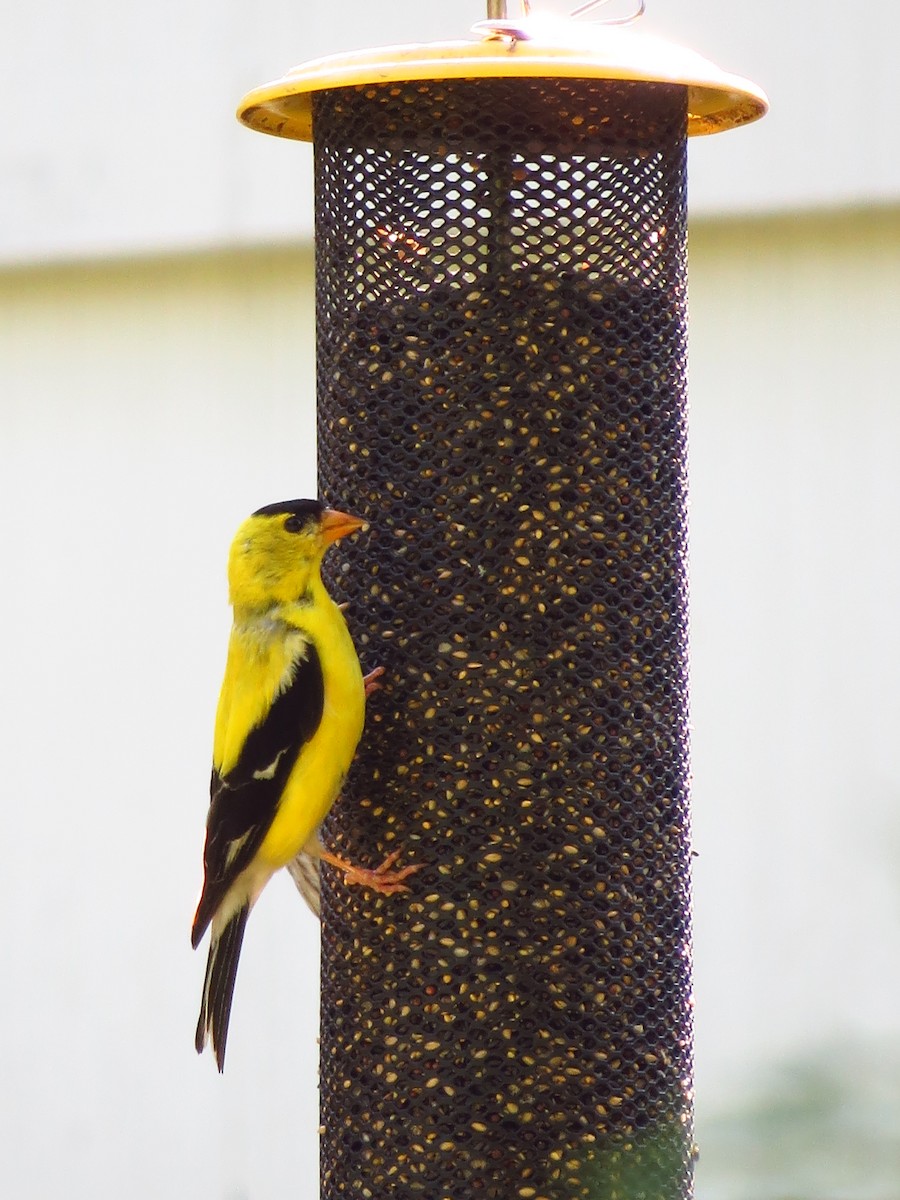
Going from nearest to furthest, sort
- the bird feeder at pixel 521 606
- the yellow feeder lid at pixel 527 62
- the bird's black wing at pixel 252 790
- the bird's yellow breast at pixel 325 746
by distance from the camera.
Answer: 1. the yellow feeder lid at pixel 527 62
2. the bird feeder at pixel 521 606
3. the bird's yellow breast at pixel 325 746
4. the bird's black wing at pixel 252 790

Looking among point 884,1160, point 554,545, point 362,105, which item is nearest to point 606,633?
point 554,545

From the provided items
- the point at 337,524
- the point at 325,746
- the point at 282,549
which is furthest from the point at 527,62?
the point at 325,746

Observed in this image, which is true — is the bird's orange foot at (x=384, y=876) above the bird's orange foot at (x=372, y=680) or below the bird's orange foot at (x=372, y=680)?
below

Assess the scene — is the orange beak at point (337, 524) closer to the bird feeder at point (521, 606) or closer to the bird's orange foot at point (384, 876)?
the bird feeder at point (521, 606)

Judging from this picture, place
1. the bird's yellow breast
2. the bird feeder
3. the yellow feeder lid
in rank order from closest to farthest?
1. the yellow feeder lid
2. the bird feeder
3. the bird's yellow breast

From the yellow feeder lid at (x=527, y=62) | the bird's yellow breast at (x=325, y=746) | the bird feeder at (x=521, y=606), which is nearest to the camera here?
the yellow feeder lid at (x=527, y=62)

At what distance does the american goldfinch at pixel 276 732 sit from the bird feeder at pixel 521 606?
94 millimetres

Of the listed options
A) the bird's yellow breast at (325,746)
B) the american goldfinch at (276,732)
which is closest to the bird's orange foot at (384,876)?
the american goldfinch at (276,732)

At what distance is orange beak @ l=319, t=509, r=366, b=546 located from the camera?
8.05ft

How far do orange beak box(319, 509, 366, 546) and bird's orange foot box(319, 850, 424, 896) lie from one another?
0.47m

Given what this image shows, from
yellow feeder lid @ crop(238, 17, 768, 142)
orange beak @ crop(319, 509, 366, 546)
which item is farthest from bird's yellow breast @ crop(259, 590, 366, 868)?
yellow feeder lid @ crop(238, 17, 768, 142)

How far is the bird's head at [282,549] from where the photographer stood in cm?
250

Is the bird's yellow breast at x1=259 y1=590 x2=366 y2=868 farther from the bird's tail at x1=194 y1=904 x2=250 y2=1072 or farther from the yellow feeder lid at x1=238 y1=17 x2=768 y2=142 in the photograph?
the yellow feeder lid at x1=238 y1=17 x2=768 y2=142

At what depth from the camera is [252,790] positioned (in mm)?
2629
